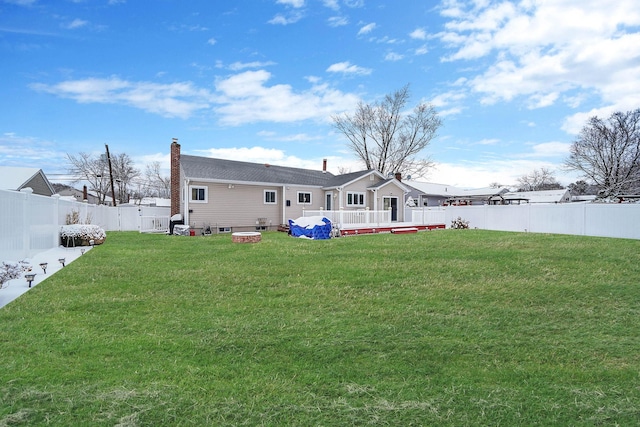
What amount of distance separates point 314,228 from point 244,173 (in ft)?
24.3

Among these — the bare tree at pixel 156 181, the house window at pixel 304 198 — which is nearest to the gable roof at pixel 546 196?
the house window at pixel 304 198

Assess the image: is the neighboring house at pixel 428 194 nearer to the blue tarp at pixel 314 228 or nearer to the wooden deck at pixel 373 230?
the wooden deck at pixel 373 230

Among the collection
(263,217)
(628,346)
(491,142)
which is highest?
(491,142)

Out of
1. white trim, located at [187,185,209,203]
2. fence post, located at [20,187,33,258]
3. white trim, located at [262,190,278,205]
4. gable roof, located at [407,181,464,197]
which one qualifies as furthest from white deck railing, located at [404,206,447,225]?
fence post, located at [20,187,33,258]

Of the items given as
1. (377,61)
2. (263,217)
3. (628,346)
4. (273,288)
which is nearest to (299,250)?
(273,288)

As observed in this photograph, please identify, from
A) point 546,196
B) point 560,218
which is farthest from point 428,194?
point 560,218

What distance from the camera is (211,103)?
2080 centimetres

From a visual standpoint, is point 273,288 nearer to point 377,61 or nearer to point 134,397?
point 134,397

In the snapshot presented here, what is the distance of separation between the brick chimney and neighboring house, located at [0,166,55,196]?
8980 mm

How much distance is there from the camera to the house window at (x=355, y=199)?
21906 millimetres

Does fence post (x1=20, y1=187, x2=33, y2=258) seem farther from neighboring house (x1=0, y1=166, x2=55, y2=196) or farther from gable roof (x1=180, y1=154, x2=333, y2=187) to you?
neighboring house (x1=0, y1=166, x2=55, y2=196)

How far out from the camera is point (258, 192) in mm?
20281

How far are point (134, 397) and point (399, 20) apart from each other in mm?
Result: 17596

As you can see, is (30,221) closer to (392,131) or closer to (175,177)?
(175,177)
